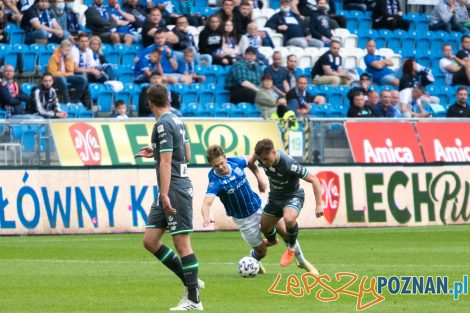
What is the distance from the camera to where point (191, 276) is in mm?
11594

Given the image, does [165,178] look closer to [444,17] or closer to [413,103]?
[413,103]

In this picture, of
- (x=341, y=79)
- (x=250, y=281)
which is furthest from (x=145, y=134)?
(x=250, y=281)

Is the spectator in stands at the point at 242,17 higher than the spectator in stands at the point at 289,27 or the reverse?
higher

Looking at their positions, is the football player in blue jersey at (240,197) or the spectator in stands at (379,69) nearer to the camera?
the football player in blue jersey at (240,197)

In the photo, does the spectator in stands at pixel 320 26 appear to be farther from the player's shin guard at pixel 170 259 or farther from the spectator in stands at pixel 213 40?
the player's shin guard at pixel 170 259

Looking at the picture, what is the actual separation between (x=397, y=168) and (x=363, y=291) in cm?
1219

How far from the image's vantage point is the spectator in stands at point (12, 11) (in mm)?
27453

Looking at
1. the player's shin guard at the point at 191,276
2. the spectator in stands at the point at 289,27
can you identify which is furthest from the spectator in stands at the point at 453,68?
the player's shin guard at the point at 191,276

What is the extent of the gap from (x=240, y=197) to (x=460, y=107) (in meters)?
14.6

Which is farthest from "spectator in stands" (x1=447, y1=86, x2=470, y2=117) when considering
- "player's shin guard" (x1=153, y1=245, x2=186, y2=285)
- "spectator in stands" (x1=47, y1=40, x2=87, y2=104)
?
"player's shin guard" (x1=153, y1=245, x2=186, y2=285)

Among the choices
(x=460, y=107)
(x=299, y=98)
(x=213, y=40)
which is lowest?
(x=460, y=107)

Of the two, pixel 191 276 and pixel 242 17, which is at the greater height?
pixel 242 17

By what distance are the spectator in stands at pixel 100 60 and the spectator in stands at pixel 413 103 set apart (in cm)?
704

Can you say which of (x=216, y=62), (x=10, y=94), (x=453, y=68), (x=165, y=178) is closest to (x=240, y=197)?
(x=165, y=178)
